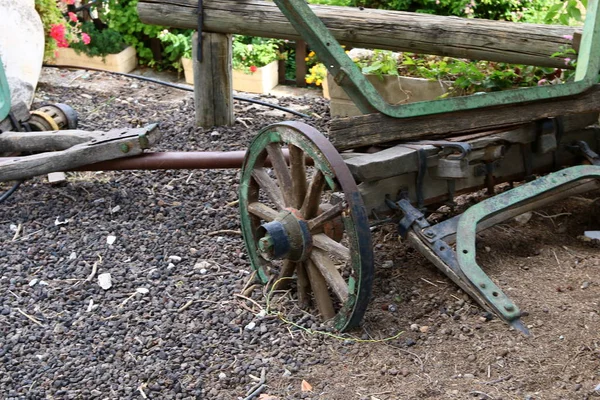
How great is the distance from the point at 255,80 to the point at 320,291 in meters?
3.94

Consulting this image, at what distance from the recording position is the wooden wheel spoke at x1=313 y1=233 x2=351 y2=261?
3197mm

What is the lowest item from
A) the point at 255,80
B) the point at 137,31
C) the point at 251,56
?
the point at 255,80

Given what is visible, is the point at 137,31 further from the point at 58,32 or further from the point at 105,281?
the point at 105,281

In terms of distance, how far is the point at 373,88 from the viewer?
3.51 metres

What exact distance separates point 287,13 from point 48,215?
2137 millimetres

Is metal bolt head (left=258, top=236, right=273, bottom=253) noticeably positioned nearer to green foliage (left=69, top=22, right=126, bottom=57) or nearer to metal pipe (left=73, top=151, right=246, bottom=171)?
metal pipe (left=73, top=151, right=246, bottom=171)

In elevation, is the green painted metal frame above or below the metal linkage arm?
above

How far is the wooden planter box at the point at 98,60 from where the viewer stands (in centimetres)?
782

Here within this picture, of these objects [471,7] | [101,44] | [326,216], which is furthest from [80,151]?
[471,7]

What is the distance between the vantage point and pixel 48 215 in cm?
469

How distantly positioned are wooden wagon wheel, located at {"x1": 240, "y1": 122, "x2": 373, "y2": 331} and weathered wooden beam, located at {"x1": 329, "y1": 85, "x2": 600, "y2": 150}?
0.77ft

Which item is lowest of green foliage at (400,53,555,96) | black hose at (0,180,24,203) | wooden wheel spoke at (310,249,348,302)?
black hose at (0,180,24,203)

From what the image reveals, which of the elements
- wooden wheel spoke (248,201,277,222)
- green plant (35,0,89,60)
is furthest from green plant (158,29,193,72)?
wooden wheel spoke (248,201,277,222)

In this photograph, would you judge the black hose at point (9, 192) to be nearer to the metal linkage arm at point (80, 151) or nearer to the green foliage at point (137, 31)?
the metal linkage arm at point (80, 151)
